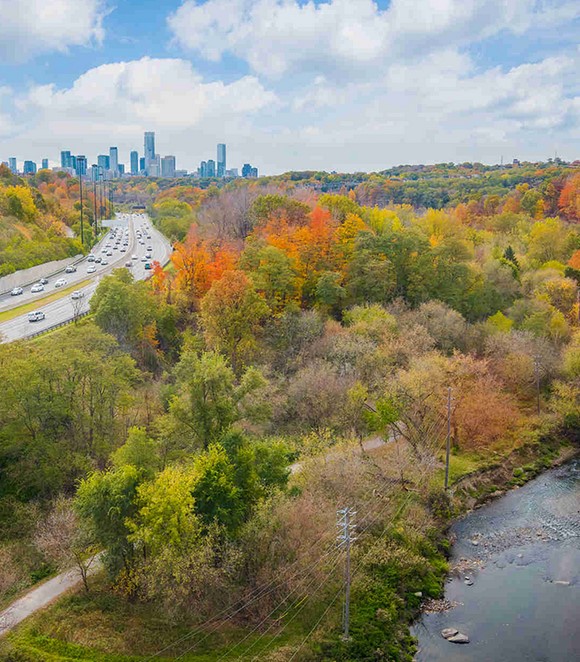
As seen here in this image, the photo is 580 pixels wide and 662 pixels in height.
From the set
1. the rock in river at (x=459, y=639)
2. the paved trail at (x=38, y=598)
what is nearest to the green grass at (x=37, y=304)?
the paved trail at (x=38, y=598)

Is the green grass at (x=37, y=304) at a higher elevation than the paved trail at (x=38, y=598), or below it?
higher

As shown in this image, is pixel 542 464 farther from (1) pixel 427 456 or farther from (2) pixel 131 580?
(2) pixel 131 580

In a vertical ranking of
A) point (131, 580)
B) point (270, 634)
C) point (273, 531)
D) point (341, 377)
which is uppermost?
point (341, 377)

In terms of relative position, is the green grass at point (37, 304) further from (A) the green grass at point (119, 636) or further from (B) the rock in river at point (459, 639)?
(B) the rock in river at point (459, 639)

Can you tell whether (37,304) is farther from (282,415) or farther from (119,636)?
(119,636)

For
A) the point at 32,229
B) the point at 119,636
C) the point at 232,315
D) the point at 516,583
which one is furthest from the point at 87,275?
the point at 516,583

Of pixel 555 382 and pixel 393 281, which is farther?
pixel 393 281

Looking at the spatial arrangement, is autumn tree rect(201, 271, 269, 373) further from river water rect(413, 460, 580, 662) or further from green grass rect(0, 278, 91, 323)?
river water rect(413, 460, 580, 662)

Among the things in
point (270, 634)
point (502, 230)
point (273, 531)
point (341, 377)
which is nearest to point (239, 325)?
point (341, 377)
